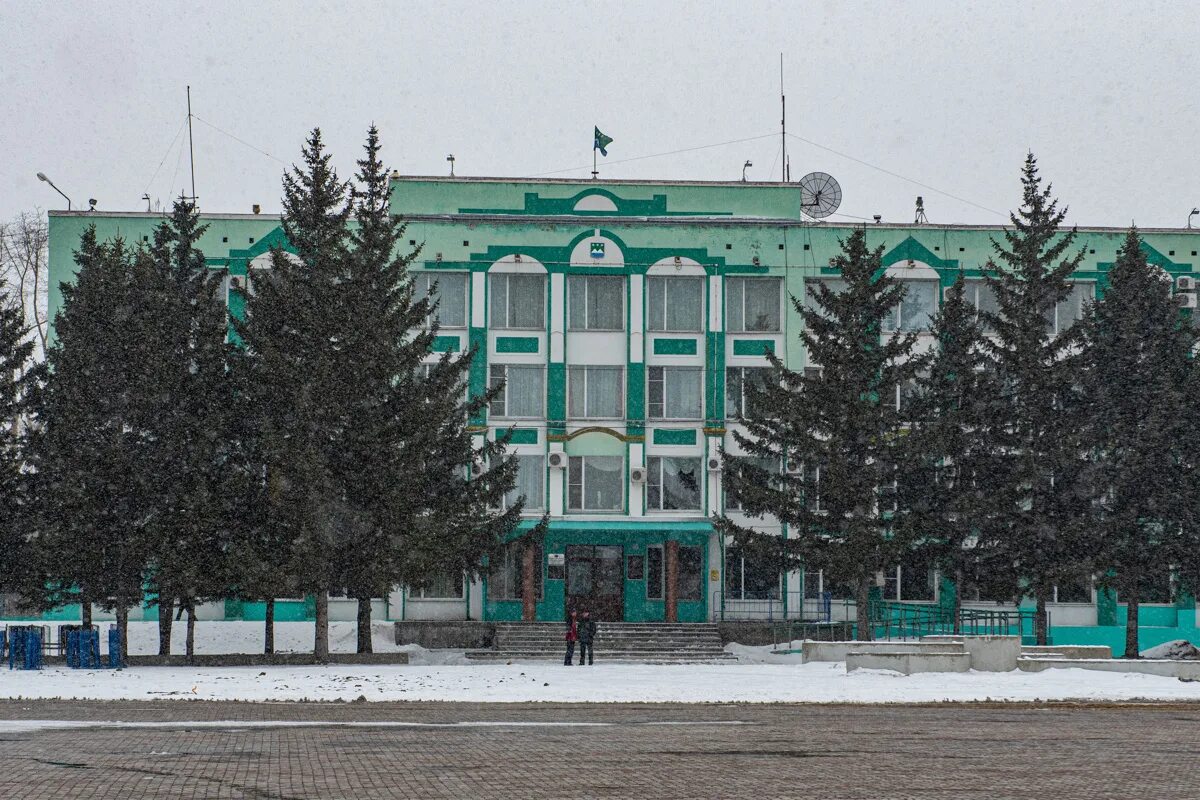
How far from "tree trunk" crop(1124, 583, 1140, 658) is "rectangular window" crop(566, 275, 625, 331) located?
52.7 ft

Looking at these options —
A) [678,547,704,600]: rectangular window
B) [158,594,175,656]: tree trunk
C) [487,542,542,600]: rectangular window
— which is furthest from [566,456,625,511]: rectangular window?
[158,594,175,656]: tree trunk

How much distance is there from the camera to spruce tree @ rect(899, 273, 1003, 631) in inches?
1411

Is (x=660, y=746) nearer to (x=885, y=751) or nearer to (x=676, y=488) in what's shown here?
(x=885, y=751)

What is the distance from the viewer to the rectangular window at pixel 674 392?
4284 cm

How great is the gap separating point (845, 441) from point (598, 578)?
1055 cm

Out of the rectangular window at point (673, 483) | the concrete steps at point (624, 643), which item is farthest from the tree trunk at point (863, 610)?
the rectangular window at point (673, 483)

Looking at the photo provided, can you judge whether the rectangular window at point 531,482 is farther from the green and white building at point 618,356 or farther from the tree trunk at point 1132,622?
the tree trunk at point 1132,622

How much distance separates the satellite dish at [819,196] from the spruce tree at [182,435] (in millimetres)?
19874

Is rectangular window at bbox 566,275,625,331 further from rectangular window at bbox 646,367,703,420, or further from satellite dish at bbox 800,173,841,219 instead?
satellite dish at bbox 800,173,841,219

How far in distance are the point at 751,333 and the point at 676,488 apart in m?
5.15

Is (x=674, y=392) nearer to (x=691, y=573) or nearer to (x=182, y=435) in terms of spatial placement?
(x=691, y=573)

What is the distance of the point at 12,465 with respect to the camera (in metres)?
34.1

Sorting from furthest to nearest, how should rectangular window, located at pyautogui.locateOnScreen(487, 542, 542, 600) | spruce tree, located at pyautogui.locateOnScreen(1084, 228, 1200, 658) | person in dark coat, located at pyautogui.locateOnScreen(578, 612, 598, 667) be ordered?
rectangular window, located at pyautogui.locateOnScreen(487, 542, 542, 600) < spruce tree, located at pyautogui.locateOnScreen(1084, 228, 1200, 658) < person in dark coat, located at pyautogui.locateOnScreen(578, 612, 598, 667)

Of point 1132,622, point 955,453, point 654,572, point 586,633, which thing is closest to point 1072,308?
point 955,453
